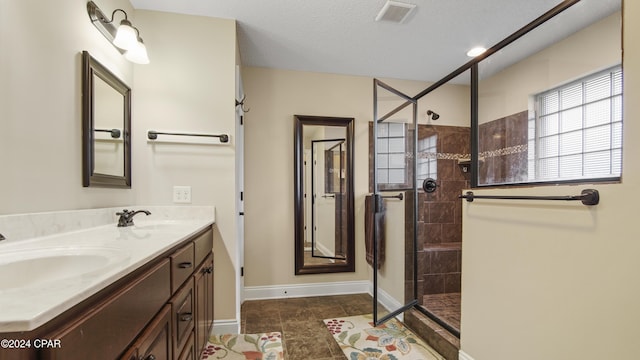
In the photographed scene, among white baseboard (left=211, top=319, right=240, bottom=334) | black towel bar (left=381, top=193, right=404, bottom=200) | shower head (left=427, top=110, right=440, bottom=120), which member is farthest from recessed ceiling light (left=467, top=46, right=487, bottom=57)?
white baseboard (left=211, top=319, right=240, bottom=334)

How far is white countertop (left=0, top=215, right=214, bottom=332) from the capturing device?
42 cm

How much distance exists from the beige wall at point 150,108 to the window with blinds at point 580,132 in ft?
6.46

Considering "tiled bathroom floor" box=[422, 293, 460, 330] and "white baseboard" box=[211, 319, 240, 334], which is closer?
"white baseboard" box=[211, 319, 240, 334]

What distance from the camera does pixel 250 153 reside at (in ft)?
9.11

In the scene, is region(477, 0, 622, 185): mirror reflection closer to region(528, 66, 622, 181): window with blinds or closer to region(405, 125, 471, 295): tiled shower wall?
region(528, 66, 622, 181): window with blinds

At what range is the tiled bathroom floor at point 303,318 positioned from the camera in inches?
73.8

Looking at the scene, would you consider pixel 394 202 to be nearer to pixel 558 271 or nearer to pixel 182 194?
pixel 558 271

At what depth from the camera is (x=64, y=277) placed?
848 millimetres

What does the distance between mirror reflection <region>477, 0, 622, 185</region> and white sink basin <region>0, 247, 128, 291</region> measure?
1816mm

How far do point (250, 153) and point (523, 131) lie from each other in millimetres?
2298

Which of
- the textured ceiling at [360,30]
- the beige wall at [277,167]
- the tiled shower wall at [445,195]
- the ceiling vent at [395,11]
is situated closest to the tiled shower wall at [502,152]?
the textured ceiling at [360,30]

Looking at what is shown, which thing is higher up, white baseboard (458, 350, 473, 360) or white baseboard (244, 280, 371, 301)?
white baseboard (458, 350, 473, 360)

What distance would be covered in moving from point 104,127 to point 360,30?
76.2 inches

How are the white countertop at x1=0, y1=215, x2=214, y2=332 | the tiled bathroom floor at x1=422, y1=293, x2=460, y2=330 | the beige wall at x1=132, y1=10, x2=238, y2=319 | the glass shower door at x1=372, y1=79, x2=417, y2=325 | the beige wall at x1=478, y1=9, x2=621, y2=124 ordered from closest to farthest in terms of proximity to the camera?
the white countertop at x1=0, y1=215, x2=214, y2=332 → the beige wall at x1=478, y1=9, x2=621, y2=124 → the beige wall at x1=132, y1=10, x2=238, y2=319 → the tiled bathroom floor at x1=422, y1=293, x2=460, y2=330 → the glass shower door at x1=372, y1=79, x2=417, y2=325
